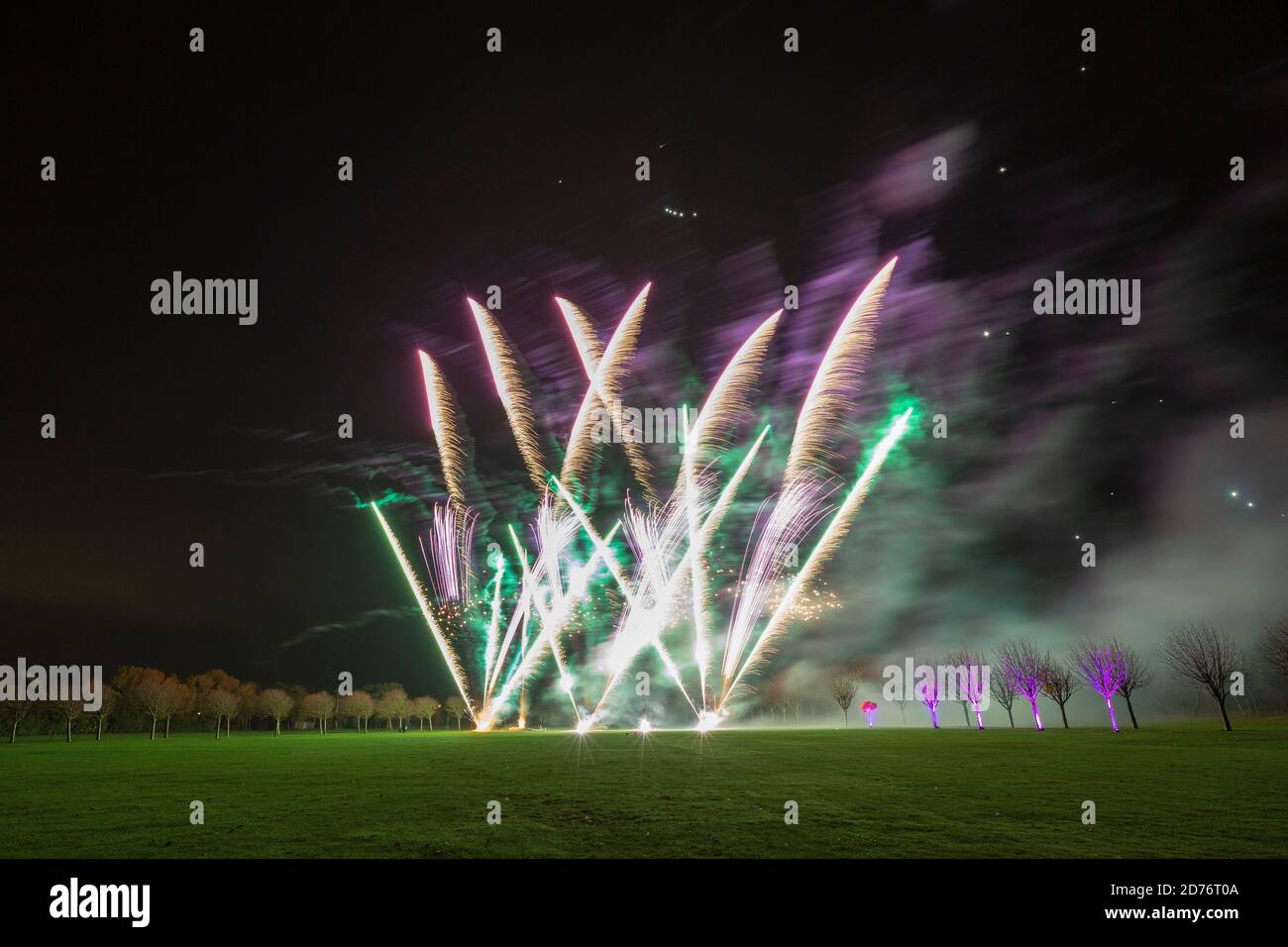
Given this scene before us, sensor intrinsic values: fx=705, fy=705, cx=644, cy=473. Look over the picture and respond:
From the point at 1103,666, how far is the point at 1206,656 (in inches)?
343

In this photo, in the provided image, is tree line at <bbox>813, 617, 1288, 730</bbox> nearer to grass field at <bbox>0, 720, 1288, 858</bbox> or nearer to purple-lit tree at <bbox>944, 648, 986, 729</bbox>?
purple-lit tree at <bbox>944, 648, 986, 729</bbox>

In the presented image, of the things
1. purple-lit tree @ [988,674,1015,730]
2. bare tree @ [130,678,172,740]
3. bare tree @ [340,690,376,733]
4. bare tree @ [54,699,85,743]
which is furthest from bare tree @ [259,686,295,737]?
purple-lit tree @ [988,674,1015,730]

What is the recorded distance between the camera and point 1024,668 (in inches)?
3201

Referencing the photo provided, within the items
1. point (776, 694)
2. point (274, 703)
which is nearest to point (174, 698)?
point (274, 703)

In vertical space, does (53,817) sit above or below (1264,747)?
above

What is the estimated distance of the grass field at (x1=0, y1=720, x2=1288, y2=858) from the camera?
1512 cm

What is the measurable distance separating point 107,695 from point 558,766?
341ft

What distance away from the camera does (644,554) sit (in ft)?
128

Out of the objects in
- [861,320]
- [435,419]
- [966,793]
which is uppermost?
[861,320]

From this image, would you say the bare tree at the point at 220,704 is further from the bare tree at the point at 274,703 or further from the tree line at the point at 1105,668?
the tree line at the point at 1105,668

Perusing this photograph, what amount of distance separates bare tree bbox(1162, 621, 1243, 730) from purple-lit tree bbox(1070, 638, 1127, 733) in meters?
4.56
